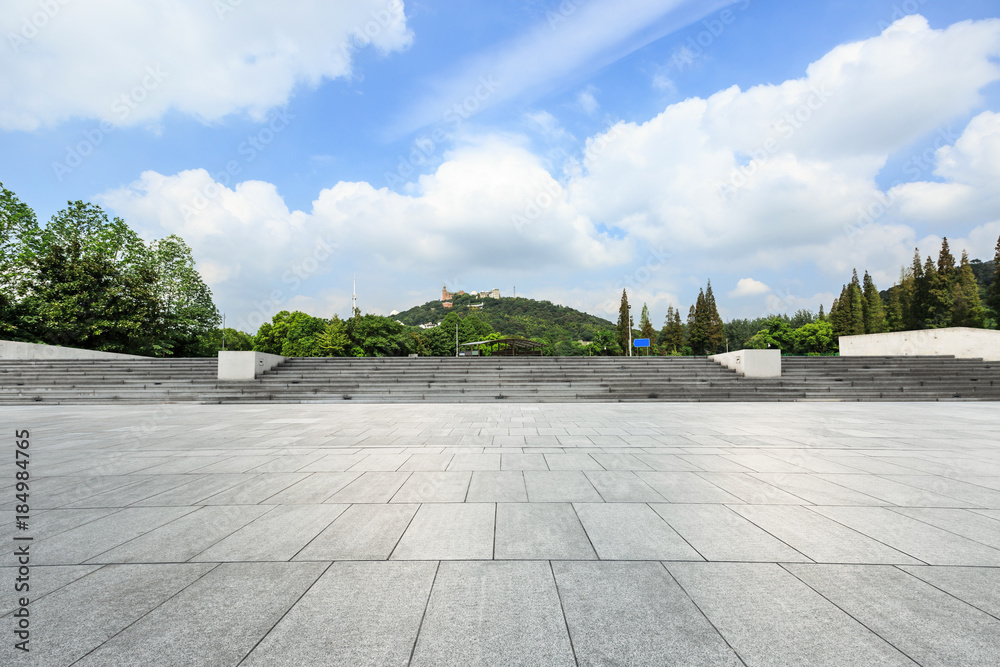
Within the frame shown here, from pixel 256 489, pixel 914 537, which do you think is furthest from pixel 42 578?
pixel 914 537

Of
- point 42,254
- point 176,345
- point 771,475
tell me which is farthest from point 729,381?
point 42,254

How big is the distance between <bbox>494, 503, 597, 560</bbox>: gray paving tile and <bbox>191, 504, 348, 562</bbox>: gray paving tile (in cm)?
155

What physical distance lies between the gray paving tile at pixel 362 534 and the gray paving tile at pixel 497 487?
28.8 inches

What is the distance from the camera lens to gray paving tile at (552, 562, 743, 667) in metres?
2.09

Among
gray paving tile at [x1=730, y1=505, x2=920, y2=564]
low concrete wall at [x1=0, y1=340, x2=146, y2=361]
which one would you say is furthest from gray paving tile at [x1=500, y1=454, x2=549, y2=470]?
low concrete wall at [x1=0, y1=340, x2=146, y2=361]

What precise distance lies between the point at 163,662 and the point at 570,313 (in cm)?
12119

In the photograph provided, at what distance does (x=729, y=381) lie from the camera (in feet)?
59.1

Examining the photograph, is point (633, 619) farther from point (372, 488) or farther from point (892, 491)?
point (892, 491)

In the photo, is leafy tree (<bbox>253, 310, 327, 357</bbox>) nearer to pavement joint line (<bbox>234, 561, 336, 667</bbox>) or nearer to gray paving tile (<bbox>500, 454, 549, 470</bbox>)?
gray paving tile (<bbox>500, 454, 549, 470</bbox>)

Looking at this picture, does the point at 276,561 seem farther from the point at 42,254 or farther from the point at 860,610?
the point at 42,254

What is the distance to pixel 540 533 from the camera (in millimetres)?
3680

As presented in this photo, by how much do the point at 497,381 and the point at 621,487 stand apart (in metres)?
13.4

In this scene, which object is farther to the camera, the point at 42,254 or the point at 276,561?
the point at 42,254

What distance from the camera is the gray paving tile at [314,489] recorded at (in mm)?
4664
